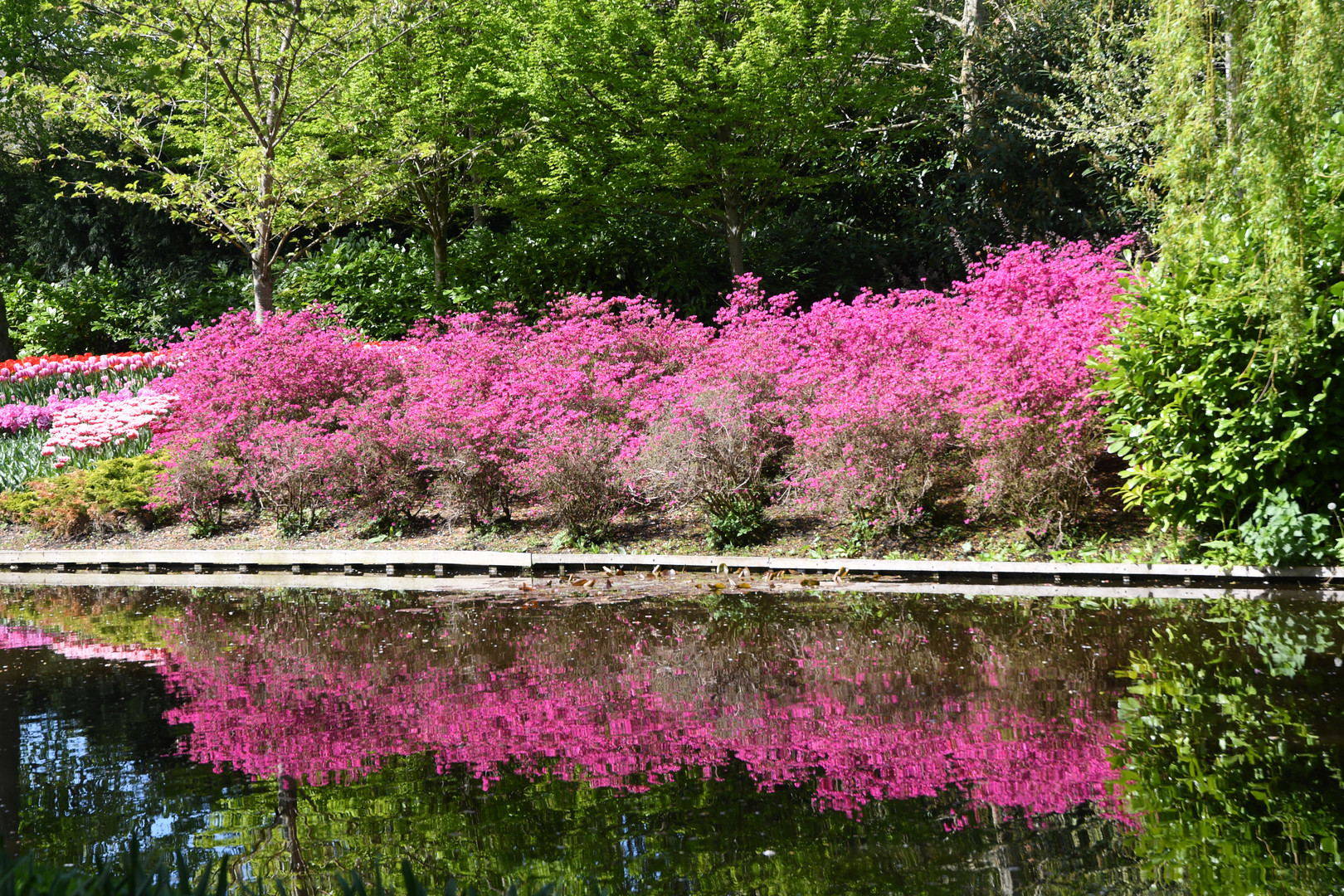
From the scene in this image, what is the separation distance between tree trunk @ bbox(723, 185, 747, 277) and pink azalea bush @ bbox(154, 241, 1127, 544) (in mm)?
4637

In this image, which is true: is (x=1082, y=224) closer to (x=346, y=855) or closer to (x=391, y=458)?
(x=391, y=458)

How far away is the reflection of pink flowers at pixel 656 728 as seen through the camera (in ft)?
16.8

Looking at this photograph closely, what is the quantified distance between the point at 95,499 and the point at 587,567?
674 cm

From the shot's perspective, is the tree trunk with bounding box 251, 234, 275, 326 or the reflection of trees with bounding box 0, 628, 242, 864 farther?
the tree trunk with bounding box 251, 234, 275, 326

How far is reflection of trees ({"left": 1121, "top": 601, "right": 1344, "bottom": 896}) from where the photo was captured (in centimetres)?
402

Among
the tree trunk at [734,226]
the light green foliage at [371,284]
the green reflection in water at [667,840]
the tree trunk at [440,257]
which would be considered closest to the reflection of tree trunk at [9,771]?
the green reflection in water at [667,840]

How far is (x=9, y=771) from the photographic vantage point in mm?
5586

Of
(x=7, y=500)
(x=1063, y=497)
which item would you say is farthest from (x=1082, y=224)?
(x=7, y=500)

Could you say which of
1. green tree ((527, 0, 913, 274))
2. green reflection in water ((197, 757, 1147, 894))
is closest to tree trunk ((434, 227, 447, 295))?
green tree ((527, 0, 913, 274))

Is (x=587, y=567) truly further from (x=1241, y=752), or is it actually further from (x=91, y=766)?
(x=1241, y=752)

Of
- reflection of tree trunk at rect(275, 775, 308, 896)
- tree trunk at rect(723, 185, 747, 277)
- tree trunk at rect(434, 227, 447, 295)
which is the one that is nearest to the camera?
reflection of tree trunk at rect(275, 775, 308, 896)

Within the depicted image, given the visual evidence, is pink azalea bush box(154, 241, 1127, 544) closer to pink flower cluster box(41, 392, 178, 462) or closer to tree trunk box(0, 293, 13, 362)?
pink flower cluster box(41, 392, 178, 462)

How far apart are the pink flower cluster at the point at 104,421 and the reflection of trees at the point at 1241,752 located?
12906 millimetres

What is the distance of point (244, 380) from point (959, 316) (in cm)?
827
